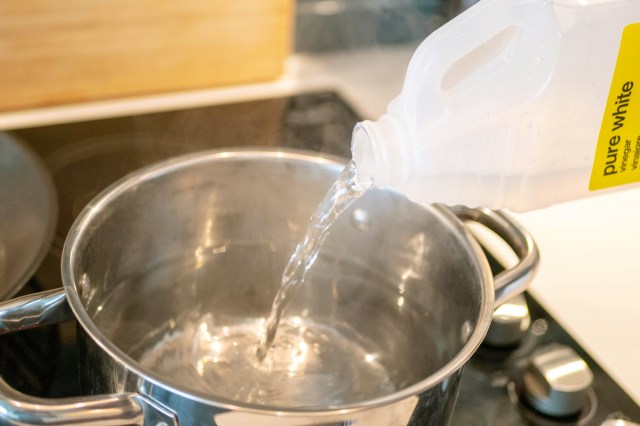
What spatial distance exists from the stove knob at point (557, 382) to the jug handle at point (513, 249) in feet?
0.20

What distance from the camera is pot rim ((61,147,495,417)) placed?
405 mm

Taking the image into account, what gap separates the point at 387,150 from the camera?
500 millimetres

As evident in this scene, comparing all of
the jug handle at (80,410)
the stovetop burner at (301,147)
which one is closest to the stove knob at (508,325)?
the stovetop burner at (301,147)

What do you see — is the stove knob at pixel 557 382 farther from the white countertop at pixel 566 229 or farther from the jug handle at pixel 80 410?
the jug handle at pixel 80 410

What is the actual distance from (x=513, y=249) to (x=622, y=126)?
0.36ft

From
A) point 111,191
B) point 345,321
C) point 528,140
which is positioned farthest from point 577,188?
point 111,191

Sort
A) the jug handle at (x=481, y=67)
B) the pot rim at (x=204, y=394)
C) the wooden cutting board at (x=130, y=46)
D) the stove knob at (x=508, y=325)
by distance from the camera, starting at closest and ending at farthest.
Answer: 1. the pot rim at (x=204, y=394)
2. the jug handle at (x=481, y=67)
3. the stove knob at (x=508, y=325)
4. the wooden cutting board at (x=130, y=46)

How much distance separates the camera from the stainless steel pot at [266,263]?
0.56 meters

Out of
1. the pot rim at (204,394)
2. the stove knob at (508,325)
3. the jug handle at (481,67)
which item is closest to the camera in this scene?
the pot rim at (204,394)

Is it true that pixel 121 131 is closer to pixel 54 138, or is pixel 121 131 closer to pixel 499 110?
pixel 54 138

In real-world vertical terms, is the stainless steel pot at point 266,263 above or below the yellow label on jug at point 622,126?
below

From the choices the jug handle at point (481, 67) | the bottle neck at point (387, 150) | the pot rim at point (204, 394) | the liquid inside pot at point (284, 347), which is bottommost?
the liquid inside pot at point (284, 347)

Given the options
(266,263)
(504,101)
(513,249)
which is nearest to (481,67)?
(504,101)

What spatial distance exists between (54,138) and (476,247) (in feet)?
1.48
